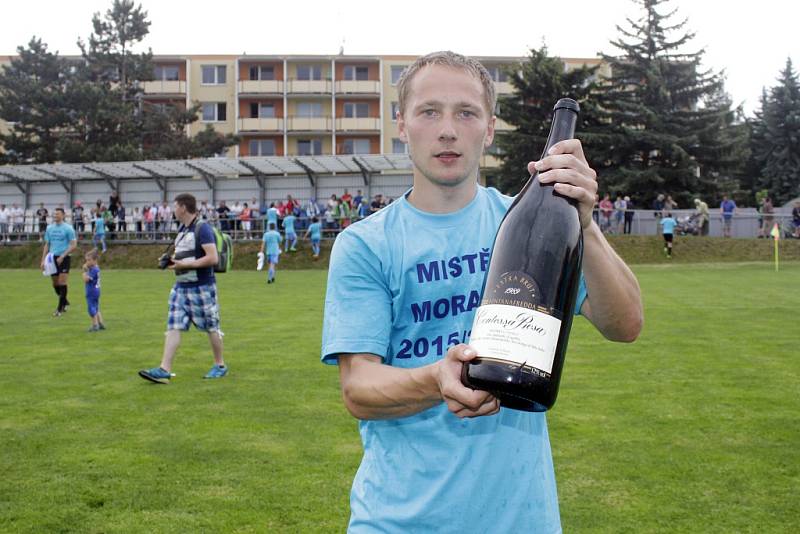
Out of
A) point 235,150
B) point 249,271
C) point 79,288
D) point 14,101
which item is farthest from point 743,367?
point 235,150

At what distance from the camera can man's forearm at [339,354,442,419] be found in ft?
6.40

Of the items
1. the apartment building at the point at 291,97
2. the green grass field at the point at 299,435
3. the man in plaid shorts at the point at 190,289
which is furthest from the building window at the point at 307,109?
the man in plaid shorts at the point at 190,289

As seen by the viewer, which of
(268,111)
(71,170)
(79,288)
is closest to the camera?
(79,288)

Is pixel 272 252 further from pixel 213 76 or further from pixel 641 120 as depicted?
pixel 213 76

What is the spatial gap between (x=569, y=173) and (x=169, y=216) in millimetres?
41960

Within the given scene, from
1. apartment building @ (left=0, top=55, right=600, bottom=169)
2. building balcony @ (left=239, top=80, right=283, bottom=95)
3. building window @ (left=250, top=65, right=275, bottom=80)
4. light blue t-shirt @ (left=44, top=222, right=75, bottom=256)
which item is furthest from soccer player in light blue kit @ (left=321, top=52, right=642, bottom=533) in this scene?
building window @ (left=250, top=65, right=275, bottom=80)

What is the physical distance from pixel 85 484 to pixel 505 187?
45.2 meters

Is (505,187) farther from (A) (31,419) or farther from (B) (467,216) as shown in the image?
(B) (467,216)

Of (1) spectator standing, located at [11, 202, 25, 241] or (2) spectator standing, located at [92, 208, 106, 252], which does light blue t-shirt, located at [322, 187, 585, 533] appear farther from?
(1) spectator standing, located at [11, 202, 25, 241]

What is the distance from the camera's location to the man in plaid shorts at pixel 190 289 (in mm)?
10000

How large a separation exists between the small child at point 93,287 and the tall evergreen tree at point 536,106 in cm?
3481

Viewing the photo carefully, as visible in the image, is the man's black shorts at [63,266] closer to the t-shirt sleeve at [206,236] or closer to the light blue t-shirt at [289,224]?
the t-shirt sleeve at [206,236]

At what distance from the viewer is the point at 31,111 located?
59938mm

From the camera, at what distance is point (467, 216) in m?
2.46
